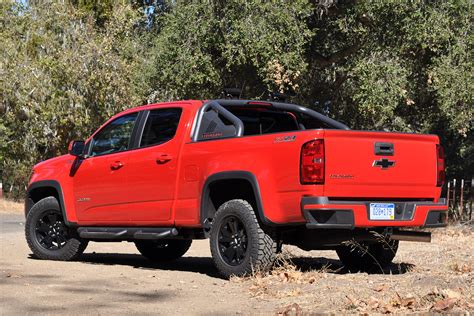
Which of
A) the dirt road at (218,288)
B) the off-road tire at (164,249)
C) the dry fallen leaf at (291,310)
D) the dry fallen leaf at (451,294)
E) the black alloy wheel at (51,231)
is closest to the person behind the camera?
the dry fallen leaf at (451,294)

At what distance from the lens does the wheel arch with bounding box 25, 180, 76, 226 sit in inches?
450

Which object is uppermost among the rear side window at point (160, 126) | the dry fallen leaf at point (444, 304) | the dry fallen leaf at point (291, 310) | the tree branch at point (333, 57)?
the tree branch at point (333, 57)

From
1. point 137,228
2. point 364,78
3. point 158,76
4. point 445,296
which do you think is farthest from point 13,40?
point 445,296

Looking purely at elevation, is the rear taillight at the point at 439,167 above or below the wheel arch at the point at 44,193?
above

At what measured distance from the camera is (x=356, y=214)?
8852 mm

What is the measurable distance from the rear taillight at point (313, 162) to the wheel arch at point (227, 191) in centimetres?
63

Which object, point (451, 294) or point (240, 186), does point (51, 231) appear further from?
point (451, 294)

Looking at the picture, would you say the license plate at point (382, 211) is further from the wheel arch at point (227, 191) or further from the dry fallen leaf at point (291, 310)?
the dry fallen leaf at point (291, 310)

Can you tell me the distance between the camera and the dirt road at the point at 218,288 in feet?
23.8

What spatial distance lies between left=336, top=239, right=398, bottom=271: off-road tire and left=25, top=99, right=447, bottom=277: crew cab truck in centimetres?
2

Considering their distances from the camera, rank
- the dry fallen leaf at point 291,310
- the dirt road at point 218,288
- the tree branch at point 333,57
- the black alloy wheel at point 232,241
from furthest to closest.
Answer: the tree branch at point 333,57, the black alloy wheel at point 232,241, the dirt road at point 218,288, the dry fallen leaf at point 291,310

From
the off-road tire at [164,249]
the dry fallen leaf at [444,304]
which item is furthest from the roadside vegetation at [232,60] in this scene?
the dry fallen leaf at [444,304]

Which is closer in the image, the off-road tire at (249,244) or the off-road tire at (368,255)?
the off-road tire at (249,244)

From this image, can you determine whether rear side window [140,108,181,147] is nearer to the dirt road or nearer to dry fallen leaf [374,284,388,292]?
the dirt road
